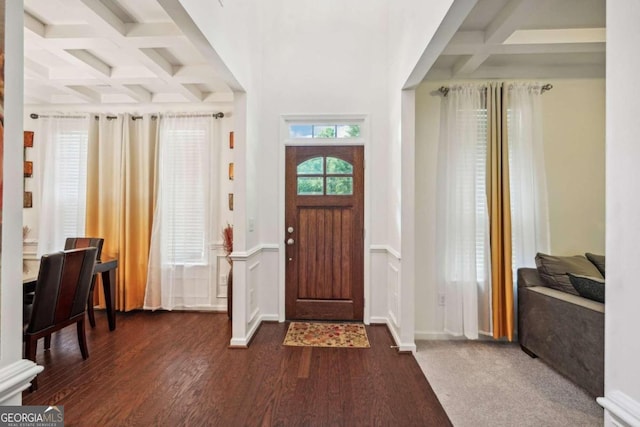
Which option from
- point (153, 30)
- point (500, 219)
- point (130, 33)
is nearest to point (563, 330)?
point (500, 219)

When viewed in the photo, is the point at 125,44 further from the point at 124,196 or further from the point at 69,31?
the point at 124,196

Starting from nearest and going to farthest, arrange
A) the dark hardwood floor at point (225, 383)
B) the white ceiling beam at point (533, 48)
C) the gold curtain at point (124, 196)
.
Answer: the dark hardwood floor at point (225, 383)
the white ceiling beam at point (533, 48)
the gold curtain at point (124, 196)

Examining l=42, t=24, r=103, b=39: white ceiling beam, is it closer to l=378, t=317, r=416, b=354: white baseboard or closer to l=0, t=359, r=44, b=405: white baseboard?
l=0, t=359, r=44, b=405: white baseboard

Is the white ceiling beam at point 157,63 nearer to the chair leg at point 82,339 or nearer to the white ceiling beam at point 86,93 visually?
the white ceiling beam at point 86,93

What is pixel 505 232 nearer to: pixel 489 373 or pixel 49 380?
pixel 489 373

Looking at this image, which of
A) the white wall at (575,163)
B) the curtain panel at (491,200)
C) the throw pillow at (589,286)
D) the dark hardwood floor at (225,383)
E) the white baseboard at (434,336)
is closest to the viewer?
the dark hardwood floor at (225,383)

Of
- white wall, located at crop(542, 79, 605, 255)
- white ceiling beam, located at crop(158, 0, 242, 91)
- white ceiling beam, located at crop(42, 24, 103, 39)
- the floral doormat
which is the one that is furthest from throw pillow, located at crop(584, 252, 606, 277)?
white ceiling beam, located at crop(42, 24, 103, 39)

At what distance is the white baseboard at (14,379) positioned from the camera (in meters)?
0.86

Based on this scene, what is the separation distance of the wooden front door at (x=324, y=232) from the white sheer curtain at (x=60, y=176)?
8.98 ft

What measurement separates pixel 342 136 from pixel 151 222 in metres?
2.66

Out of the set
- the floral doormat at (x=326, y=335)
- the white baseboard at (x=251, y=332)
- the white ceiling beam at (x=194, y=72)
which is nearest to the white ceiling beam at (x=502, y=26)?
the white ceiling beam at (x=194, y=72)
